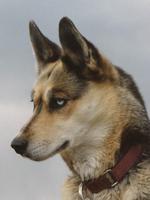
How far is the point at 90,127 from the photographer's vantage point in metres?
10.7

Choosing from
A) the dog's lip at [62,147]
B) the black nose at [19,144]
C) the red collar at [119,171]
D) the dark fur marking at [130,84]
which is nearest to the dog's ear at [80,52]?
the dark fur marking at [130,84]

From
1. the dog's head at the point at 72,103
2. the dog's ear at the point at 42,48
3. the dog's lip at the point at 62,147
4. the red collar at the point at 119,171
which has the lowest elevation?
the red collar at the point at 119,171

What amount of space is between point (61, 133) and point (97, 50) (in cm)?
134

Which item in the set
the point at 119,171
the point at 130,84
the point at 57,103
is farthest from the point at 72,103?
the point at 119,171

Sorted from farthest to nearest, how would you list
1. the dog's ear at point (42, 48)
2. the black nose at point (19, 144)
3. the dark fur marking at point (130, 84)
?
1. the dog's ear at point (42, 48)
2. the dark fur marking at point (130, 84)
3. the black nose at point (19, 144)

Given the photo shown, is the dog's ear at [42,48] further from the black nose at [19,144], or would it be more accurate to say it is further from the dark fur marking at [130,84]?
the black nose at [19,144]

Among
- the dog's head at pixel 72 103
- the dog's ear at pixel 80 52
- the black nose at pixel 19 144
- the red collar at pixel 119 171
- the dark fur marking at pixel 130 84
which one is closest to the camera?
the black nose at pixel 19 144

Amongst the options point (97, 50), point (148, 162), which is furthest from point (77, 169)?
point (97, 50)

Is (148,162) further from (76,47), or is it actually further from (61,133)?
(76,47)

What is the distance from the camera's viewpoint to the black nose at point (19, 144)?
10320mm

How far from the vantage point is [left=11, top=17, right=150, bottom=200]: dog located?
413 inches

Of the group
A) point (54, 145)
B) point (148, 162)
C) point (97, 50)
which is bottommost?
point (148, 162)

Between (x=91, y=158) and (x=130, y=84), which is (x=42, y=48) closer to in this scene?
(x=130, y=84)

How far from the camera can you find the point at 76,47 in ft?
35.7
